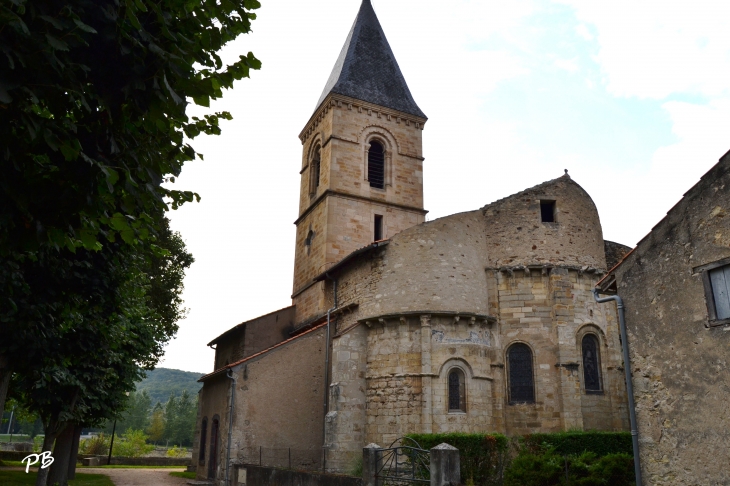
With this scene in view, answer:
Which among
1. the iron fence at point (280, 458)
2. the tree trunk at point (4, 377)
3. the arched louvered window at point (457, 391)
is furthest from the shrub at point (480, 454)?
the tree trunk at point (4, 377)

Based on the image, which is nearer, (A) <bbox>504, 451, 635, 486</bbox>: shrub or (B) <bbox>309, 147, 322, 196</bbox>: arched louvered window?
(A) <bbox>504, 451, 635, 486</bbox>: shrub

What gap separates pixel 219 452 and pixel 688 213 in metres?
15.7

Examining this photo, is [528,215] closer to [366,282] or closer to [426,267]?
[426,267]

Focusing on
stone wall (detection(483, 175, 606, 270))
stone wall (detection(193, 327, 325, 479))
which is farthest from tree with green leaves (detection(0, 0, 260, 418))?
stone wall (detection(193, 327, 325, 479))

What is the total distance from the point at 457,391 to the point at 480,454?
2931 mm

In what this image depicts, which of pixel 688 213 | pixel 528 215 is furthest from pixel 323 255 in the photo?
pixel 688 213

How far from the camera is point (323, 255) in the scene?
23969 millimetres

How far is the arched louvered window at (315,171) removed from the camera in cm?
2781

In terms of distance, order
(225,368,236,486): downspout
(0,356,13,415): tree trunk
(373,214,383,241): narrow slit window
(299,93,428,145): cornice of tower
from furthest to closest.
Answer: (299,93,428,145): cornice of tower → (373,214,383,241): narrow slit window → (225,368,236,486): downspout → (0,356,13,415): tree trunk

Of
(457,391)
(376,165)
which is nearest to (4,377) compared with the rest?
(457,391)

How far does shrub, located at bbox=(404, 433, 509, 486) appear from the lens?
520 inches

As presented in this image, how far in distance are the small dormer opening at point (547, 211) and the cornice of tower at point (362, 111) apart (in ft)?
37.0

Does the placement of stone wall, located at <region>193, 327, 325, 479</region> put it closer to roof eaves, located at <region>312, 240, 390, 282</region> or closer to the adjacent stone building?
roof eaves, located at <region>312, 240, 390, 282</region>

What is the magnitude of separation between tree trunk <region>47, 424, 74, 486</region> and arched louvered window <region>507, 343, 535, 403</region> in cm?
1299
